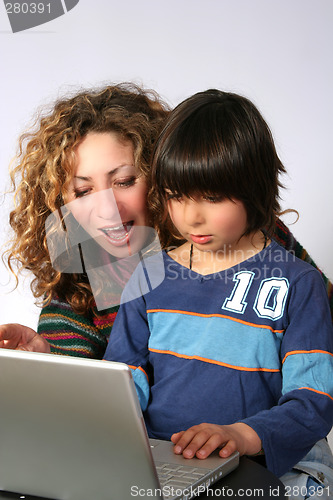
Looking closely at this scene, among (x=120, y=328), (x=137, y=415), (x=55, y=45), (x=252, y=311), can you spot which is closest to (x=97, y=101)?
(x=120, y=328)

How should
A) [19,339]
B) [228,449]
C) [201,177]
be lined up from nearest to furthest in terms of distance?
[228,449] → [201,177] → [19,339]

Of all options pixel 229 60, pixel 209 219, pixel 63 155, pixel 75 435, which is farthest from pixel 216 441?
pixel 229 60

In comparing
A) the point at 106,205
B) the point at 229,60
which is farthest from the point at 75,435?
the point at 229,60

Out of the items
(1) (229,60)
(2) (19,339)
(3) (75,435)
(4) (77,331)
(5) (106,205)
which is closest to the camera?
(3) (75,435)

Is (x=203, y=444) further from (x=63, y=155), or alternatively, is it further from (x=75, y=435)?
(x=63, y=155)

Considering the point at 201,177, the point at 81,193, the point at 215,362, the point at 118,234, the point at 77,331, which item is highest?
the point at 201,177

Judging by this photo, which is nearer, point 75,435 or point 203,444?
point 75,435

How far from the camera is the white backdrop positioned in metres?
2.22

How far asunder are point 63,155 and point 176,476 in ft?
2.85

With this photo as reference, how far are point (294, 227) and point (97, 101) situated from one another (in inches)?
35.7

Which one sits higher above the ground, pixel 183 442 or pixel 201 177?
pixel 201 177

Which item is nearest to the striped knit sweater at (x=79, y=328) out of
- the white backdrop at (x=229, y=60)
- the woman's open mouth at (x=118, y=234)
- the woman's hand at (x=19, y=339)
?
the woman's open mouth at (x=118, y=234)

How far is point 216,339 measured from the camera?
1252 mm

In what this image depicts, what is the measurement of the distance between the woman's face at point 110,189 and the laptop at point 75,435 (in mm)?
763
